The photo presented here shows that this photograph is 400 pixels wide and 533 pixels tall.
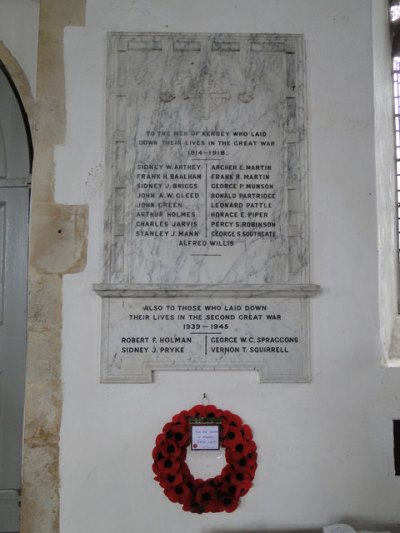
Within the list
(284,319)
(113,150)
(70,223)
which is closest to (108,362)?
(70,223)

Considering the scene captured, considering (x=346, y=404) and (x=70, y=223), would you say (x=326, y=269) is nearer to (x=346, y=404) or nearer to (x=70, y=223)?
(x=346, y=404)

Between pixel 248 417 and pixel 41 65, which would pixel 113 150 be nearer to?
pixel 41 65

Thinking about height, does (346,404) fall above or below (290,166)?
below

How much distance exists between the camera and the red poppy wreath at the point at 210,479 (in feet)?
7.41

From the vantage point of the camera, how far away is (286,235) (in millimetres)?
2426

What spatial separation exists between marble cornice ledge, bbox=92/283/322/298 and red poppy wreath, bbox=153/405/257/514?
A: 58cm

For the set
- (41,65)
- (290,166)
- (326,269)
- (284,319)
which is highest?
(41,65)

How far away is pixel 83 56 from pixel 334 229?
5.27 feet

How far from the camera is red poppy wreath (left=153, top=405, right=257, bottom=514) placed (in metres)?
2.26

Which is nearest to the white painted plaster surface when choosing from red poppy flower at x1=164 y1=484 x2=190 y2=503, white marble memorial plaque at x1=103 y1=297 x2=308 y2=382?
white marble memorial plaque at x1=103 y1=297 x2=308 y2=382

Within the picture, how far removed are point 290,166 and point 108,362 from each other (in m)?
1.37

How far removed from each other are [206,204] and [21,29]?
1.56 metres

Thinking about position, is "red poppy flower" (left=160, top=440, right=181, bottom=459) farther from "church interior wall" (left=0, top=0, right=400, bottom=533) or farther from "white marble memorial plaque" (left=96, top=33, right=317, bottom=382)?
"white marble memorial plaque" (left=96, top=33, right=317, bottom=382)

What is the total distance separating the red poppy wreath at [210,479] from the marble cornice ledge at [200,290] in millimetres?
577
